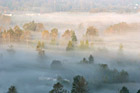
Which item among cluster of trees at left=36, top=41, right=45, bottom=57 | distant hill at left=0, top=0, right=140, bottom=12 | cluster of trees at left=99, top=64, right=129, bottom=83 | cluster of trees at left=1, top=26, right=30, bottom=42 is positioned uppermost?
distant hill at left=0, top=0, right=140, bottom=12

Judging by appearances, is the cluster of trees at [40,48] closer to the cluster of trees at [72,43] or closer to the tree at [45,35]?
the tree at [45,35]

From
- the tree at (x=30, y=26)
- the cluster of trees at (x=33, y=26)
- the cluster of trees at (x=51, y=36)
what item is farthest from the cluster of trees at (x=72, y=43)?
the tree at (x=30, y=26)

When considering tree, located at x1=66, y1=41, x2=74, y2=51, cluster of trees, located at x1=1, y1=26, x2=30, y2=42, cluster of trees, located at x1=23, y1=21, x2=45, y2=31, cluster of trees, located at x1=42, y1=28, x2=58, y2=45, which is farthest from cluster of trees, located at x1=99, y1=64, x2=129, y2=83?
cluster of trees, located at x1=23, y1=21, x2=45, y2=31

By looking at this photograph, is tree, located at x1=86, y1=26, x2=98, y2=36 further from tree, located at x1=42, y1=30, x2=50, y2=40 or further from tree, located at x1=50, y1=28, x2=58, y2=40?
tree, located at x1=42, y1=30, x2=50, y2=40

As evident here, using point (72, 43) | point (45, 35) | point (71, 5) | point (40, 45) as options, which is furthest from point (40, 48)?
point (71, 5)

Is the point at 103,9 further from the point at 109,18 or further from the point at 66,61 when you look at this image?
the point at 66,61

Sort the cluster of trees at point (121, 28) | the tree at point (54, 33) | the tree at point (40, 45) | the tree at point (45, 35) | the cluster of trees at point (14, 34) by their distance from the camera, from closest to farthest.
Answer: the tree at point (40, 45), the cluster of trees at point (14, 34), the tree at point (45, 35), the tree at point (54, 33), the cluster of trees at point (121, 28)

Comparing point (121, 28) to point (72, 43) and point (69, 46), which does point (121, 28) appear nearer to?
point (72, 43)

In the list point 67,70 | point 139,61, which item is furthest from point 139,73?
point 67,70

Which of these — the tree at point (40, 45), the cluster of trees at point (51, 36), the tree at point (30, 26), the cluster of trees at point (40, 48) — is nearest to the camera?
the cluster of trees at point (40, 48)

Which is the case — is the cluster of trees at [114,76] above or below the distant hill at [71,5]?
below
